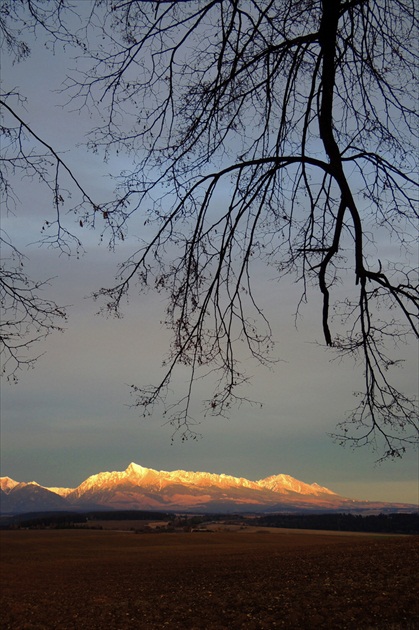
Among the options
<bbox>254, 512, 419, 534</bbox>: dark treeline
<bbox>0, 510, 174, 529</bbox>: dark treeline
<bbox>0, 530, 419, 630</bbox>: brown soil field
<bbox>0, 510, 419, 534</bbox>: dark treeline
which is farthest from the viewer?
<bbox>0, 510, 174, 529</bbox>: dark treeline

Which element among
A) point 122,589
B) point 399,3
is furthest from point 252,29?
point 122,589

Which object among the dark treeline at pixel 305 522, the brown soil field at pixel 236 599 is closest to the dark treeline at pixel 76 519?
the dark treeline at pixel 305 522

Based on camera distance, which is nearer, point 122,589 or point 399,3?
point 399,3

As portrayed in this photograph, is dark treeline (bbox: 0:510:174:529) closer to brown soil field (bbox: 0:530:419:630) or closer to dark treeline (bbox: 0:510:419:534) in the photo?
dark treeline (bbox: 0:510:419:534)

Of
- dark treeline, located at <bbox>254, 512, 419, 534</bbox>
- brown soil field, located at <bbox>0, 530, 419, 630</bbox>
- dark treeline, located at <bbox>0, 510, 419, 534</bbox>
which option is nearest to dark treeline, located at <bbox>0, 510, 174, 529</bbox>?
dark treeline, located at <bbox>0, 510, 419, 534</bbox>

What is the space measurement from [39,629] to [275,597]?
22.6ft

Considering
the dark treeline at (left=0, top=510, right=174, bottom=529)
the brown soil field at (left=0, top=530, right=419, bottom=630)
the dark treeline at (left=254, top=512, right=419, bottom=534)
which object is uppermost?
the brown soil field at (left=0, top=530, right=419, bottom=630)

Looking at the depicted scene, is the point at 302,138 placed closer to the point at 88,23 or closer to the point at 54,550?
the point at 88,23

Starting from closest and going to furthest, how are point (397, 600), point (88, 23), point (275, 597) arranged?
point (88, 23) → point (397, 600) → point (275, 597)

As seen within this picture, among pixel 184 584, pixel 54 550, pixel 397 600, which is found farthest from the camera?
pixel 54 550

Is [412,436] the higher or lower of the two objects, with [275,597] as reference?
higher

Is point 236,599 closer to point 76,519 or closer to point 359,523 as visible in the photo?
point 359,523

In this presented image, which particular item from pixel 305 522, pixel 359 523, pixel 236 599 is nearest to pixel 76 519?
pixel 305 522

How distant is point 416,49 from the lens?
5.78 m
